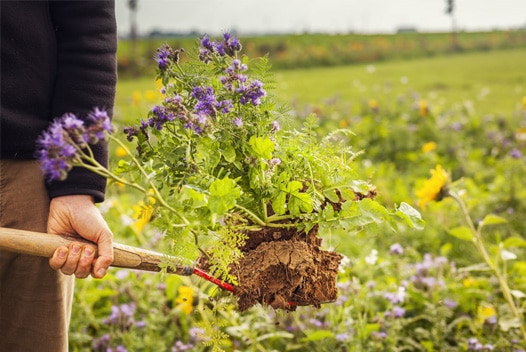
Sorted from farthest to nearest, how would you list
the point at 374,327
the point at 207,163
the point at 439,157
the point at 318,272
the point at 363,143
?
1. the point at 363,143
2. the point at 439,157
3. the point at 374,327
4. the point at 318,272
5. the point at 207,163

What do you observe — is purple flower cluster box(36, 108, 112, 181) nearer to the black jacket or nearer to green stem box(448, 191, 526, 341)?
the black jacket

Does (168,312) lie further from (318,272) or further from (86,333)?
(318,272)

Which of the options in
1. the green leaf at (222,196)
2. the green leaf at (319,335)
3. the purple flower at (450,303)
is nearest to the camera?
the green leaf at (222,196)

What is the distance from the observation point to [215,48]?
5.09 feet

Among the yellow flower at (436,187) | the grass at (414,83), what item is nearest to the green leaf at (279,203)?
the yellow flower at (436,187)

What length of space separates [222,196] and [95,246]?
0.31m

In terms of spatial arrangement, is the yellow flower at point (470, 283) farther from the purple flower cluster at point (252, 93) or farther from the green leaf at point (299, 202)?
the purple flower cluster at point (252, 93)

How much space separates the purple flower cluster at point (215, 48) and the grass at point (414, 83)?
5.70 metres

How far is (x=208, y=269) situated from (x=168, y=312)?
149cm

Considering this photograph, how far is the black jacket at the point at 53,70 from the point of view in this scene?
1.44 metres

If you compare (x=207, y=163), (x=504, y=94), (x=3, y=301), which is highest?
(x=504, y=94)

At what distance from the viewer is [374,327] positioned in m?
2.46

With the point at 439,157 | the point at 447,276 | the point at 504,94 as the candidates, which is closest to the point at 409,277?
the point at 447,276

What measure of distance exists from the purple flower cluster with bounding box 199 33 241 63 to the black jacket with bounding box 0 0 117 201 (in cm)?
21
